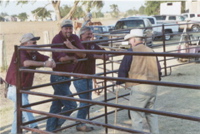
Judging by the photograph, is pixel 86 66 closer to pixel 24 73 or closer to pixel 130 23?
pixel 24 73

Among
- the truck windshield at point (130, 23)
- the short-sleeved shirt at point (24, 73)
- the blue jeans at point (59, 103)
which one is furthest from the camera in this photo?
the truck windshield at point (130, 23)

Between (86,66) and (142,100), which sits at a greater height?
(86,66)

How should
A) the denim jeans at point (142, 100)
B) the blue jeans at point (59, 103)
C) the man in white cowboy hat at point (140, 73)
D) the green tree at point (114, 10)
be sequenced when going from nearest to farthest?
the man in white cowboy hat at point (140, 73), the denim jeans at point (142, 100), the blue jeans at point (59, 103), the green tree at point (114, 10)

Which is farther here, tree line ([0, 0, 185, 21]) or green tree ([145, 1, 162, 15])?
green tree ([145, 1, 162, 15])

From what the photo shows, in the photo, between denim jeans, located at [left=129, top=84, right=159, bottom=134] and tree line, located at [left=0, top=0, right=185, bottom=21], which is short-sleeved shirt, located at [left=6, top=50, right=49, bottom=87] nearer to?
denim jeans, located at [left=129, top=84, right=159, bottom=134]

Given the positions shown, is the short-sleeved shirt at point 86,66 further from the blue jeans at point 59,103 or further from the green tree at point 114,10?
the green tree at point 114,10

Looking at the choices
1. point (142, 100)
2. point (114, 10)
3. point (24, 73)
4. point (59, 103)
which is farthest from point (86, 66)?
point (114, 10)

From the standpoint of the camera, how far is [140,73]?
13.1 feet

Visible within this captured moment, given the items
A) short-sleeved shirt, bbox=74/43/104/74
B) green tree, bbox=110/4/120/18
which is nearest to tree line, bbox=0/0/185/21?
green tree, bbox=110/4/120/18

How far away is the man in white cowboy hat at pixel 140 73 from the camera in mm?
3983

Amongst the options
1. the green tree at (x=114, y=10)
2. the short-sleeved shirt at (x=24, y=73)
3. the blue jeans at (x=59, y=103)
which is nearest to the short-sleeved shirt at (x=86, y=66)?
the blue jeans at (x=59, y=103)

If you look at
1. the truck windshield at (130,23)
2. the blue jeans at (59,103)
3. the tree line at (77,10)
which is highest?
the tree line at (77,10)

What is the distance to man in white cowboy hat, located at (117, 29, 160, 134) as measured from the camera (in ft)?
13.1

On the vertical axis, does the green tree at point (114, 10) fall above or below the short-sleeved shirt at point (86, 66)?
above
